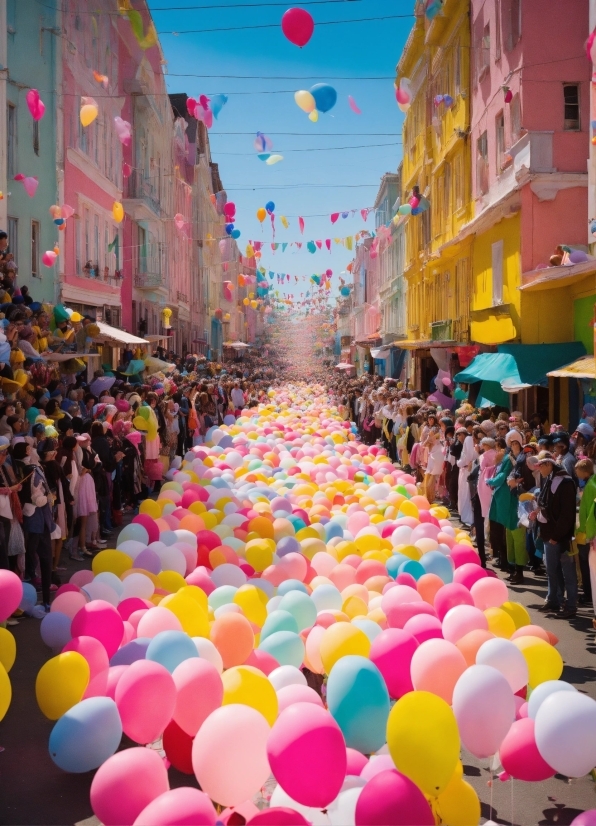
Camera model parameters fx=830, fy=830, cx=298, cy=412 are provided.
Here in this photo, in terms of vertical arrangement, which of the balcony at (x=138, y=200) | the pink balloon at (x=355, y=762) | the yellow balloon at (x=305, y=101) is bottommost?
the pink balloon at (x=355, y=762)

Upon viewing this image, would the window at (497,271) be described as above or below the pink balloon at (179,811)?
above

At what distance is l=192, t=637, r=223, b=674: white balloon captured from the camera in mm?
5816

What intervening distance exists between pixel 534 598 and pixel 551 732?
4.85 m

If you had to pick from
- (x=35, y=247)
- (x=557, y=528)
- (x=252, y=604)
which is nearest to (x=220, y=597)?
(x=252, y=604)

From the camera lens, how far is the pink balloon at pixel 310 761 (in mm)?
4125

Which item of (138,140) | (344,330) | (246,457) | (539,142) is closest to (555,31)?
(539,142)

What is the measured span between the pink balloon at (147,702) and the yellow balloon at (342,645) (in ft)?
4.13

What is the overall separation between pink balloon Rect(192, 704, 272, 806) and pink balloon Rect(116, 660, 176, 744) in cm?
71

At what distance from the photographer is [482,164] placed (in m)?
21.1

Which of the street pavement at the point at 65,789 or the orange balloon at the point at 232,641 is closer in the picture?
the street pavement at the point at 65,789

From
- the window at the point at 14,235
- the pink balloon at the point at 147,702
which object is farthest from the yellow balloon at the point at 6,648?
the window at the point at 14,235

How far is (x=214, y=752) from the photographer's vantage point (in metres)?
4.27

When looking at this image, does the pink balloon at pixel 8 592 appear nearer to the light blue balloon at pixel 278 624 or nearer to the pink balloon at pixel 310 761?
the light blue balloon at pixel 278 624

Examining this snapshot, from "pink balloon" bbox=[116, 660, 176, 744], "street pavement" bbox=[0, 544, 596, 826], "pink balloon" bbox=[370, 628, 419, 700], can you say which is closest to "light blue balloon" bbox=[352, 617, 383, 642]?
"pink balloon" bbox=[370, 628, 419, 700]
